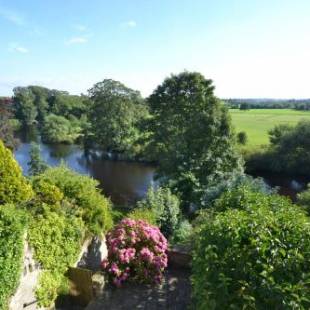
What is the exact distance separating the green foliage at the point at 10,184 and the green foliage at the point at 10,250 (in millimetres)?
1125

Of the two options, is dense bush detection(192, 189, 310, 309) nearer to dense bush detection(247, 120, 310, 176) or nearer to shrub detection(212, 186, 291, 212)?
shrub detection(212, 186, 291, 212)

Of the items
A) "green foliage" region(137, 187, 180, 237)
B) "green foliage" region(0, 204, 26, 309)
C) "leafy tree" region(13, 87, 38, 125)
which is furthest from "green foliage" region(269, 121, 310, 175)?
"leafy tree" region(13, 87, 38, 125)

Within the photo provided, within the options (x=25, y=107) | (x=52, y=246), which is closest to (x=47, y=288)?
(x=52, y=246)

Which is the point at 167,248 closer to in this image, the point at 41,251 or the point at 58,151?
the point at 41,251

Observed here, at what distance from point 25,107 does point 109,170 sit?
43597 mm

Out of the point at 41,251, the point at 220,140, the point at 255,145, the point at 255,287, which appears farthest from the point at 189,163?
the point at 255,145

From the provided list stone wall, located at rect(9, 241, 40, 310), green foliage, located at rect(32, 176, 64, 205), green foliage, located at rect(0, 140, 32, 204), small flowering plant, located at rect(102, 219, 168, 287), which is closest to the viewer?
stone wall, located at rect(9, 241, 40, 310)

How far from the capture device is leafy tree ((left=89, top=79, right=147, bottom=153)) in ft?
142

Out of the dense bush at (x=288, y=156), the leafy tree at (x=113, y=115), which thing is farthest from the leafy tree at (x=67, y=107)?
the dense bush at (x=288, y=156)

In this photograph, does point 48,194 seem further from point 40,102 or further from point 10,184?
point 40,102

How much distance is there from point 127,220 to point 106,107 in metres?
34.1

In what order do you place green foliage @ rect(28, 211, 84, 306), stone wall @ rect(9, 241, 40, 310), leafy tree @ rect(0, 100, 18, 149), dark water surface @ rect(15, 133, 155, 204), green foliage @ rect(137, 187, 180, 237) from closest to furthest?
stone wall @ rect(9, 241, 40, 310) < green foliage @ rect(28, 211, 84, 306) < green foliage @ rect(137, 187, 180, 237) < leafy tree @ rect(0, 100, 18, 149) < dark water surface @ rect(15, 133, 155, 204)

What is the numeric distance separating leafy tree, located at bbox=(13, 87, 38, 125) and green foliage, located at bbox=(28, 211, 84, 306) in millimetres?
71393

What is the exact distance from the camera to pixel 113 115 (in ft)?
143
